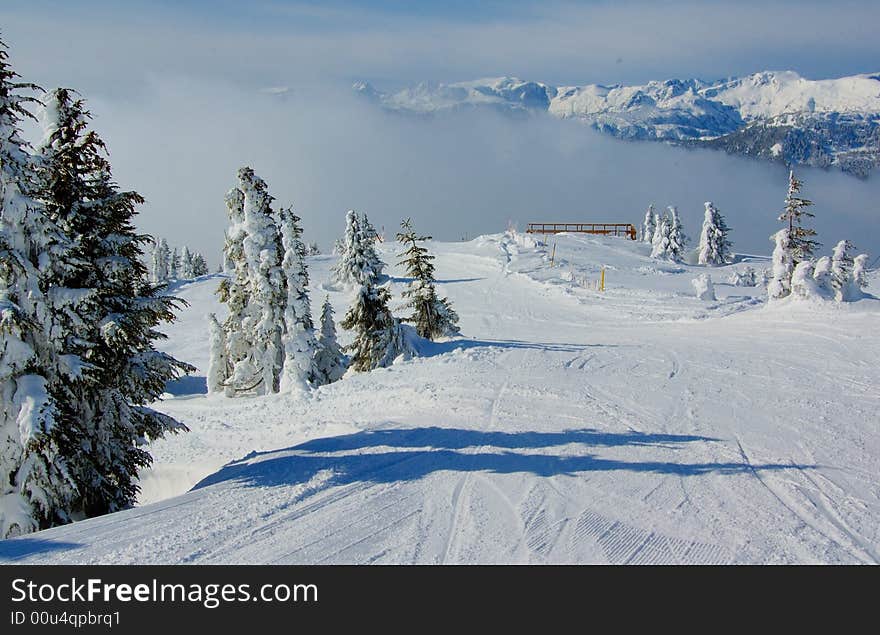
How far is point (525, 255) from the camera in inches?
2336

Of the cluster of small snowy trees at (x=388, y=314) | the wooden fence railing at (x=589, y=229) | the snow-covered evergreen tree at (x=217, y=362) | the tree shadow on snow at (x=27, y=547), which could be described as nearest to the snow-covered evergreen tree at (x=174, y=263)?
the wooden fence railing at (x=589, y=229)

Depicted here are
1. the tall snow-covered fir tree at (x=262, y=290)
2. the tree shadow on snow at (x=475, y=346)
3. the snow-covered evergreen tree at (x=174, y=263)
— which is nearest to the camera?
the tree shadow on snow at (x=475, y=346)

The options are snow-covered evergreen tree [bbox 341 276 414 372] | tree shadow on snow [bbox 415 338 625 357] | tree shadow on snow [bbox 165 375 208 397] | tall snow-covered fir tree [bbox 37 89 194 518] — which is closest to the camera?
tall snow-covered fir tree [bbox 37 89 194 518]

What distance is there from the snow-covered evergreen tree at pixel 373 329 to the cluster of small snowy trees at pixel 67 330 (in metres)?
10.5

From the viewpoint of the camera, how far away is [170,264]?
412 ft

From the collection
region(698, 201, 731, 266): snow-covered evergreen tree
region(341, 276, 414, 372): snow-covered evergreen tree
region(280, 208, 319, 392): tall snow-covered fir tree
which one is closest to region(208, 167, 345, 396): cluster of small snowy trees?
region(280, 208, 319, 392): tall snow-covered fir tree

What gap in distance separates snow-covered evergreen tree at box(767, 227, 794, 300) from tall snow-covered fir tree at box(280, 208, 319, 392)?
23667mm

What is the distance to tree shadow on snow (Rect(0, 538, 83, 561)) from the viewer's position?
643cm

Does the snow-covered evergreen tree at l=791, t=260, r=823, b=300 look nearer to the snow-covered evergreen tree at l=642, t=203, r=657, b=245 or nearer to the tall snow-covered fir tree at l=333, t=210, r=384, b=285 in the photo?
the tall snow-covered fir tree at l=333, t=210, r=384, b=285

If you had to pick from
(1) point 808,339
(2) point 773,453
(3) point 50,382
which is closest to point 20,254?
(3) point 50,382

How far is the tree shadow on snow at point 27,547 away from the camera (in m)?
6.43

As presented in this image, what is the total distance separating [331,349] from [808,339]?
75.2 ft

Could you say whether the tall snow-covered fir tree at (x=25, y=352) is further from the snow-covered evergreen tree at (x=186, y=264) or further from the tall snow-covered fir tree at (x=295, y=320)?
the snow-covered evergreen tree at (x=186, y=264)
